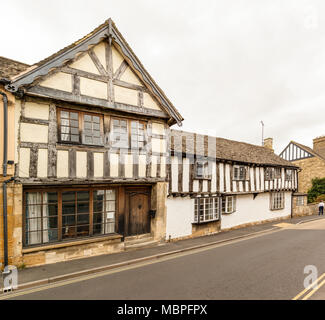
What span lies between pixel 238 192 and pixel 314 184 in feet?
65.1

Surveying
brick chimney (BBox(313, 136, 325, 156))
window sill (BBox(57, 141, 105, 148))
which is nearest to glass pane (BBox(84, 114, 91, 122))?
window sill (BBox(57, 141, 105, 148))

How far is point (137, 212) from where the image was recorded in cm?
938

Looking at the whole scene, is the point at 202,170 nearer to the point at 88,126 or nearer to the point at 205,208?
the point at 205,208

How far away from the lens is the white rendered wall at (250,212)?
43.9 feet

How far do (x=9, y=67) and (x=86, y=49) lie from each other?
2.75 metres

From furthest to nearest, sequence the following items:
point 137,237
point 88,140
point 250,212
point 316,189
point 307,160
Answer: point 307,160 < point 316,189 < point 250,212 < point 137,237 < point 88,140

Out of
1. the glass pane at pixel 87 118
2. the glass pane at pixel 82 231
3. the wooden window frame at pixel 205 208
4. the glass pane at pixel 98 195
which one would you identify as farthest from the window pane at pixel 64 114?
the wooden window frame at pixel 205 208

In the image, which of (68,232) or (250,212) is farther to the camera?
(250,212)

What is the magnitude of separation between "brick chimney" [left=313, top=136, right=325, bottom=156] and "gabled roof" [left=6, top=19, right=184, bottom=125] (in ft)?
103

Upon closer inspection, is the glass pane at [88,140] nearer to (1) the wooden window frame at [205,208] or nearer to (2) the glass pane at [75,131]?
(2) the glass pane at [75,131]

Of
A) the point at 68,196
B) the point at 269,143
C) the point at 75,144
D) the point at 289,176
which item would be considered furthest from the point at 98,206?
the point at 269,143

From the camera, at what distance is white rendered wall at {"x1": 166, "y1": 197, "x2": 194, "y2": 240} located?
10195mm
